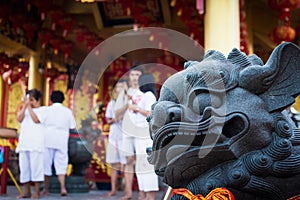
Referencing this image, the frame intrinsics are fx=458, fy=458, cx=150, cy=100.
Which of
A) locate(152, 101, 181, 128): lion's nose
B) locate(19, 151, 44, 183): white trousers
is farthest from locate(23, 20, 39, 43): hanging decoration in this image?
locate(152, 101, 181, 128): lion's nose

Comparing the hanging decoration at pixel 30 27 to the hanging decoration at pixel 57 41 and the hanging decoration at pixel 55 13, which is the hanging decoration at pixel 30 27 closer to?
the hanging decoration at pixel 57 41

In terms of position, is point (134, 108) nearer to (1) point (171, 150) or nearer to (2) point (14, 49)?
(1) point (171, 150)

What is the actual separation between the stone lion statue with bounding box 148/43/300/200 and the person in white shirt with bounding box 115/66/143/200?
2.66 metres

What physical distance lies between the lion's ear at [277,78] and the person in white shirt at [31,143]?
4198 mm

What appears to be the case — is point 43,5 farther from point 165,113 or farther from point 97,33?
point 165,113

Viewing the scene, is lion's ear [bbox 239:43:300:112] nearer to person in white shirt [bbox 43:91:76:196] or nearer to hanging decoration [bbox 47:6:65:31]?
person in white shirt [bbox 43:91:76:196]

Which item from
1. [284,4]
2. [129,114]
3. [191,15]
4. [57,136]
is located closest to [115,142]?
[57,136]

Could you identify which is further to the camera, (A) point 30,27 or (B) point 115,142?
(A) point 30,27

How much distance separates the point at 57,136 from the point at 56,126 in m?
0.12

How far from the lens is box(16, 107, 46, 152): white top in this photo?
5223 millimetres

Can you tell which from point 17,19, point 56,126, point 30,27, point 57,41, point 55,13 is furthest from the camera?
point 57,41

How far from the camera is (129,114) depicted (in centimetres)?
439

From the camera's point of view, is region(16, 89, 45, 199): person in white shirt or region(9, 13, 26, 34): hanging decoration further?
region(9, 13, 26, 34): hanging decoration

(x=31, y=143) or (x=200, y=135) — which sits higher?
(x=200, y=135)
